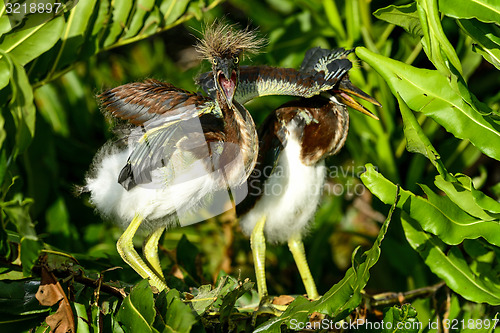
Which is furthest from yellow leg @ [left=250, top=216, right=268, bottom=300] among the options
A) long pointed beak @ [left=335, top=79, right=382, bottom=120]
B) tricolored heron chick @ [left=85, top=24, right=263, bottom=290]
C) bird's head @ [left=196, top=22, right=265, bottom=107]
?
bird's head @ [left=196, top=22, right=265, bottom=107]

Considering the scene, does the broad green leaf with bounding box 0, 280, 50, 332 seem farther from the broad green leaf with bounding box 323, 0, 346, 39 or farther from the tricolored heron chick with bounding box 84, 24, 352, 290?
the broad green leaf with bounding box 323, 0, 346, 39

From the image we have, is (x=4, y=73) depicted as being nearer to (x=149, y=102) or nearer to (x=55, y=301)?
(x=149, y=102)

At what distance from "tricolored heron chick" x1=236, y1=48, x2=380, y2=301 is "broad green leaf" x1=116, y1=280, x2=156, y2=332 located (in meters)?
0.50

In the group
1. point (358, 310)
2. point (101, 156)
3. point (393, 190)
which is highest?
point (101, 156)

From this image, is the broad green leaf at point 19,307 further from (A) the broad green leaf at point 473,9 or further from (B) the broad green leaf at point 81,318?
(A) the broad green leaf at point 473,9

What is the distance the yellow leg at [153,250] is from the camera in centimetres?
155

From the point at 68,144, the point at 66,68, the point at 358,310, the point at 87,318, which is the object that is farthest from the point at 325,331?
the point at 68,144

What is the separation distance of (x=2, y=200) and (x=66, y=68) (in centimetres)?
71

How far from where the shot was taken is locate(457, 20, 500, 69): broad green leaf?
126cm

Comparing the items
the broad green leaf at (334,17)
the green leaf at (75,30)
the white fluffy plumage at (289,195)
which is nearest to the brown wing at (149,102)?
the green leaf at (75,30)

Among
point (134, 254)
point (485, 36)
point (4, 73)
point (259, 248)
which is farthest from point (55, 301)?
point (485, 36)

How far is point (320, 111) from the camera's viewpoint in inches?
64.4

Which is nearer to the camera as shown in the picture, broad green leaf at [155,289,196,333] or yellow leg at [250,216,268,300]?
broad green leaf at [155,289,196,333]

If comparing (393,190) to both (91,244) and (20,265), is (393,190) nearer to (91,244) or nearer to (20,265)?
(20,265)
